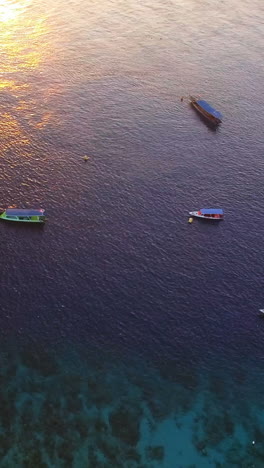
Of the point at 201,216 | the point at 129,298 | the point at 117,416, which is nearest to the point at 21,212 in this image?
the point at 129,298

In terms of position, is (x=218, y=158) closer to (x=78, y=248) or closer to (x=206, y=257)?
(x=206, y=257)

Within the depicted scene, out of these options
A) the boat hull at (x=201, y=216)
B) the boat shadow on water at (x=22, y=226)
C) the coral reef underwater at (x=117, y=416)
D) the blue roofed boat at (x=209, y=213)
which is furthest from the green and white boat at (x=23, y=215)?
the blue roofed boat at (x=209, y=213)

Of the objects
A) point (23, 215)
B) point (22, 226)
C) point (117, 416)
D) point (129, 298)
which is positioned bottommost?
point (117, 416)

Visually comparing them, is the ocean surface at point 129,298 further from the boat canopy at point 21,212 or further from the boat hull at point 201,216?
the boat canopy at point 21,212

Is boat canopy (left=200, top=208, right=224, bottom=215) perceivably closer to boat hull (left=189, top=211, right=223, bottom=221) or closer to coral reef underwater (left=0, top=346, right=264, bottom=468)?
boat hull (left=189, top=211, right=223, bottom=221)

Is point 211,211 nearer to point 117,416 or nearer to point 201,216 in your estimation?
point 201,216

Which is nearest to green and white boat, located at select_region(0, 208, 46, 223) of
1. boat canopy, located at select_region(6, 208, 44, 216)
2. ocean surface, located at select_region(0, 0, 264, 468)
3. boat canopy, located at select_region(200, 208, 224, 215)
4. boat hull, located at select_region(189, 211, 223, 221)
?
boat canopy, located at select_region(6, 208, 44, 216)
